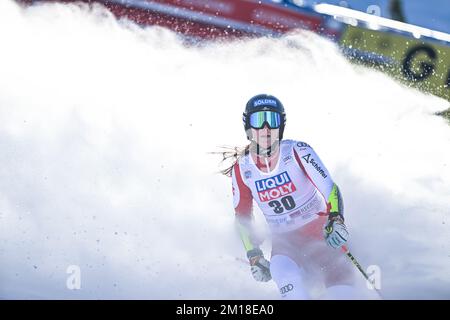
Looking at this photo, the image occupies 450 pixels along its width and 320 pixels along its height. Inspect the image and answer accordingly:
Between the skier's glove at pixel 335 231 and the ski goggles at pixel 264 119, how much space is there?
0.65 m

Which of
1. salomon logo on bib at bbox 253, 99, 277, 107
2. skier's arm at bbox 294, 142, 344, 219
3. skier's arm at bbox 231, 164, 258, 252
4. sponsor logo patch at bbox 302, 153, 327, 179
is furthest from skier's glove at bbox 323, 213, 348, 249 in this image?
salomon logo on bib at bbox 253, 99, 277, 107

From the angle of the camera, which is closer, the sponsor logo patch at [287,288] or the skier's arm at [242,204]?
the sponsor logo patch at [287,288]

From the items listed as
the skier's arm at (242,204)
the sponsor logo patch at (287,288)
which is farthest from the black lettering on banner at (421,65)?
the sponsor logo patch at (287,288)

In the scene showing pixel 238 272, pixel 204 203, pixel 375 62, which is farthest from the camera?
pixel 375 62

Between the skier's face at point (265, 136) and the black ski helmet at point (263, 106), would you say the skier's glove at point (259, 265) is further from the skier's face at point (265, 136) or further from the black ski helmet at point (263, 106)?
the black ski helmet at point (263, 106)

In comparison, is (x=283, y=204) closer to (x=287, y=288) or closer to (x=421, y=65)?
(x=287, y=288)

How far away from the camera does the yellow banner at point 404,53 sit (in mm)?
4699

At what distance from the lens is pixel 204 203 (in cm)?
446

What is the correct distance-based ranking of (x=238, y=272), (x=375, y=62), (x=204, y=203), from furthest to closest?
(x=375, y=62)
(x=204, y=203)
(x=238, y=272)

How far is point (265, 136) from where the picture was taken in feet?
12.5

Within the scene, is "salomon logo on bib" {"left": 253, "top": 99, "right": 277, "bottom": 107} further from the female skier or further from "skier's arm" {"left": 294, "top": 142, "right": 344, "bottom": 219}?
"skier's arm" {"left": 294, "top": 142, "right": 344, "bottom": 219}
